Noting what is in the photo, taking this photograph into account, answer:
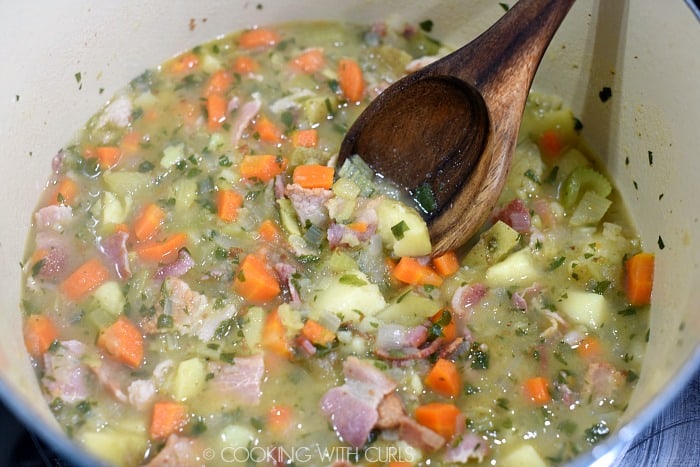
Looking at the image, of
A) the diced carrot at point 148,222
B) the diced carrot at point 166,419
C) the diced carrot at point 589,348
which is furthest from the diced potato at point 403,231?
the diced carrot at point 166,419

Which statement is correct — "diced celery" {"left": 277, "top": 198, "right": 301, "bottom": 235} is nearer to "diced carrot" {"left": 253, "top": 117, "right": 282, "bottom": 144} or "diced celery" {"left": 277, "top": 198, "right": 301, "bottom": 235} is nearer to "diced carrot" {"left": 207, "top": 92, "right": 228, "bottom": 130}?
"diced carrot" {"left": 253, "top": 117, "right": 282, "bottom": 144}

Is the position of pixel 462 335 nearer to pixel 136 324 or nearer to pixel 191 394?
pixel 191 394

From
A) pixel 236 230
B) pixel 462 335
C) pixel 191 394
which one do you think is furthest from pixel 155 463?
pixel 462 335

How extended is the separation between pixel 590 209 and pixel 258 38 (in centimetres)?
182

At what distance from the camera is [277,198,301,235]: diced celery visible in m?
2.96

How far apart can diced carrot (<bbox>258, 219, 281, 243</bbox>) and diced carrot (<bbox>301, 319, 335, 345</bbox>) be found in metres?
0.46

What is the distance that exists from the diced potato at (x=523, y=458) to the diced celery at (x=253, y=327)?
3.18ft

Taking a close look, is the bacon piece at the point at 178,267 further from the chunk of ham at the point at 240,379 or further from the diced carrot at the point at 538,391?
the diced carrot at the point at 538,391

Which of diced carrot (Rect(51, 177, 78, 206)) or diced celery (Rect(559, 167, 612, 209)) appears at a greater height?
diced carrot (Rect(51, 177, 78, 206))

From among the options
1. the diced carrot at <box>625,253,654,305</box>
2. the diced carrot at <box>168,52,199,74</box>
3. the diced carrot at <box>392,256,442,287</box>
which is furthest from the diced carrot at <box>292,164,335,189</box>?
the diced carrot at <box>625,253,654,305</box>

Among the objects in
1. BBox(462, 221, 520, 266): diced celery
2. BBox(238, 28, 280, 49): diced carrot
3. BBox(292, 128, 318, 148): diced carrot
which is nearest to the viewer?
BBox(462, 221, 520, 266): diced celery

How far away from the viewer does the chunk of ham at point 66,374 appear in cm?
255

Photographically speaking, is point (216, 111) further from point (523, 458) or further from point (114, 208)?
point (523, 458)

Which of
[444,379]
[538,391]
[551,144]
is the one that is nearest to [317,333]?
[444,379]
